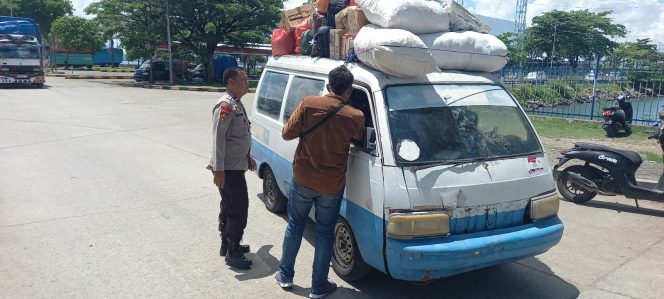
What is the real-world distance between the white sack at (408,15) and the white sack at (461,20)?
0.69 ft

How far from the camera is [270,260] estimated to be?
4.68 meters

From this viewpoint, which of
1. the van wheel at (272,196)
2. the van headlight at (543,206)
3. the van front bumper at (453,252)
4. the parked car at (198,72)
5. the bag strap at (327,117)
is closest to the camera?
the van front bumper at (453,252)

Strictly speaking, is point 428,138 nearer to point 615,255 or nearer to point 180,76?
point 615,255

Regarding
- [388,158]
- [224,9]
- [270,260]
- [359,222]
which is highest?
[224,9]

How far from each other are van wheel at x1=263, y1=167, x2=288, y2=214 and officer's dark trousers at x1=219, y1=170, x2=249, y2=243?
Result: 116 cm

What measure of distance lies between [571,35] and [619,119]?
3425 cm

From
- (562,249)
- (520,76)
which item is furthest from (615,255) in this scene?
(520,76)

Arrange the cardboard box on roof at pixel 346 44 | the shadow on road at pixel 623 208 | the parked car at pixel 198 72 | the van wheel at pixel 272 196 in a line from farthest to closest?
the parked car at pixel 198 72
the shadow on road at pixel 623 208
the van wheel at pixel 272 196
the cardboard box on roof at pixel 346 44

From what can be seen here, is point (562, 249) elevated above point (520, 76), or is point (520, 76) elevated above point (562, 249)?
point (520, 76)

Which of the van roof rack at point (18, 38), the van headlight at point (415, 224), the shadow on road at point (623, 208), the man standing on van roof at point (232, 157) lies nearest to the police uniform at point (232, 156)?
the man standing on van roof at point (232, 157)

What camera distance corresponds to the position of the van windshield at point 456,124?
3846 mm

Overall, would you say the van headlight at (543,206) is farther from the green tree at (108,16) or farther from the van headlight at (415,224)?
the green tree at (108,16)

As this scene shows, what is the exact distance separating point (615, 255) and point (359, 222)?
2840mm

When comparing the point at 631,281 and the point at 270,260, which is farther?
the point at 270,260
